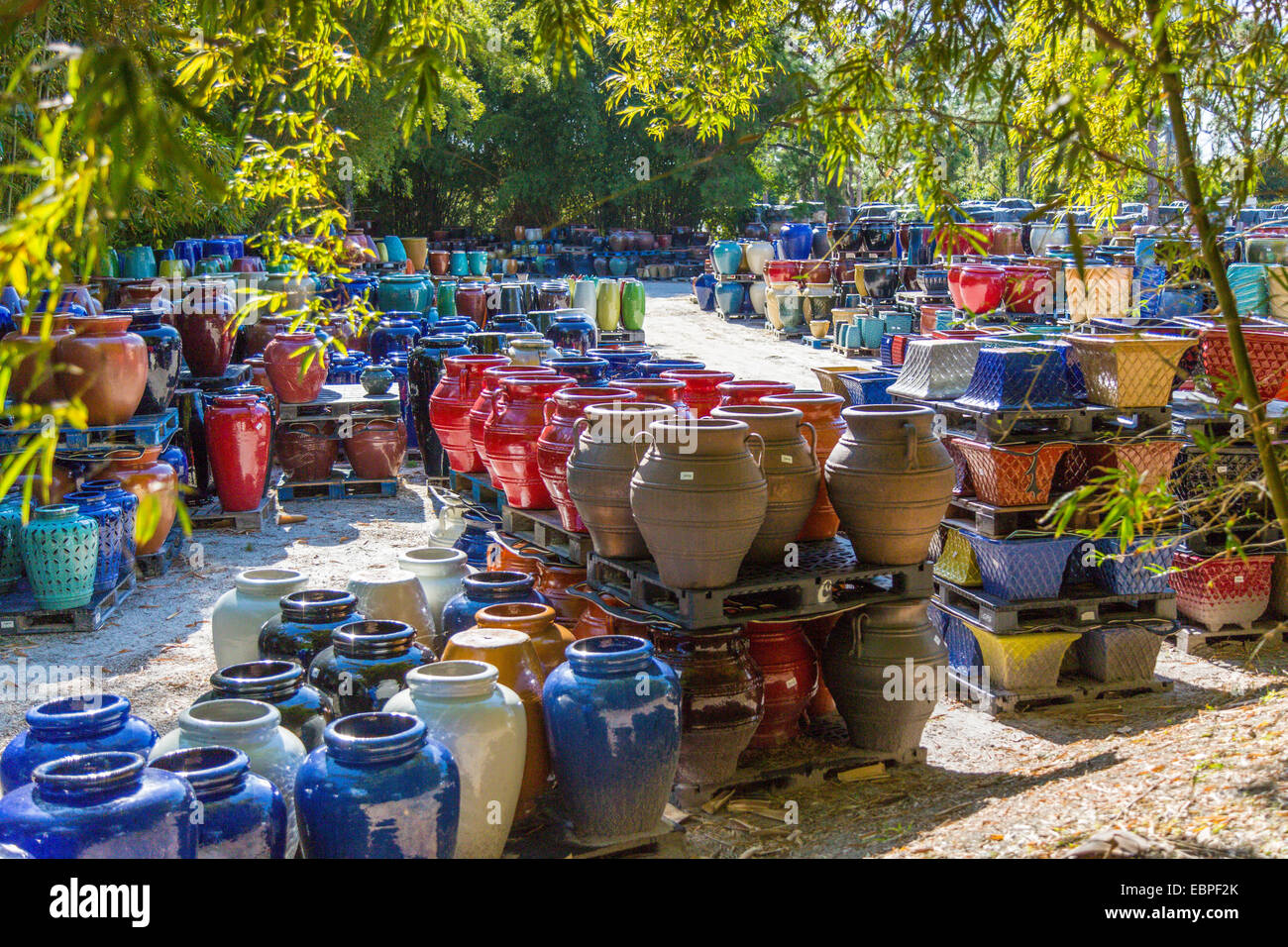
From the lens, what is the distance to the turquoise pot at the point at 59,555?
571 centimetres

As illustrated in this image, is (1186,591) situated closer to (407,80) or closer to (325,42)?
(325,42)

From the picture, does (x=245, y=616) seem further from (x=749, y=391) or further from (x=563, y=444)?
(x=749, y=391)

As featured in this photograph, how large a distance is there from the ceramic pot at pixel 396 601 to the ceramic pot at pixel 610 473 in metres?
0.73

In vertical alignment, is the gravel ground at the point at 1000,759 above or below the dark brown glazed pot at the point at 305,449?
below

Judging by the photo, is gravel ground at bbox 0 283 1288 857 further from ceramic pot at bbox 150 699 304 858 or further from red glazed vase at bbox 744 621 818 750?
→ ceramic pot at bbox 150 699 304 858

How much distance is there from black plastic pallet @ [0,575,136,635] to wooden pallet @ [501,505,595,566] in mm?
2250

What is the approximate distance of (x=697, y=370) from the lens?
5480 mm

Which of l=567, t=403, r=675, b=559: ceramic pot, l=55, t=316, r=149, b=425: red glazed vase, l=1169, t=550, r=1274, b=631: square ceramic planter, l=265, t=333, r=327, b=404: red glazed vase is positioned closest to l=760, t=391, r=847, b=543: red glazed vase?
l=567, t=403, r=675, b=559: ceramic pot

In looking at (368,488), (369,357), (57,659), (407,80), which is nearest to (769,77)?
(369,357)

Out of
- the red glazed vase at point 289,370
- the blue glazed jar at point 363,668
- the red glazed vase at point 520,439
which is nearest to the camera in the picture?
the blue glazed jar at point 363,668

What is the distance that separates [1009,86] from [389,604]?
2.79 m

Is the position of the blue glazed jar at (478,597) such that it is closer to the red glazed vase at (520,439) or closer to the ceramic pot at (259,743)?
the red glazed vase at (520,439)

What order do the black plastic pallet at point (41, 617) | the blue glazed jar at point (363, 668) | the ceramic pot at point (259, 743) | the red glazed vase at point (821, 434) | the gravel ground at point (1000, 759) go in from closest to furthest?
the ceramic pot at point (259, 743) < the gravel ground at point (1000, 759) < the blue glazed jar at point (363, 668) < the red glazed vase at point (821, 434) < the black plastic pallet at point (41, 617)

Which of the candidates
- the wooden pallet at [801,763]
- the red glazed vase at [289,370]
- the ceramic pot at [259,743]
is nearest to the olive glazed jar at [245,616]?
the ceramic pot at [259,743]
